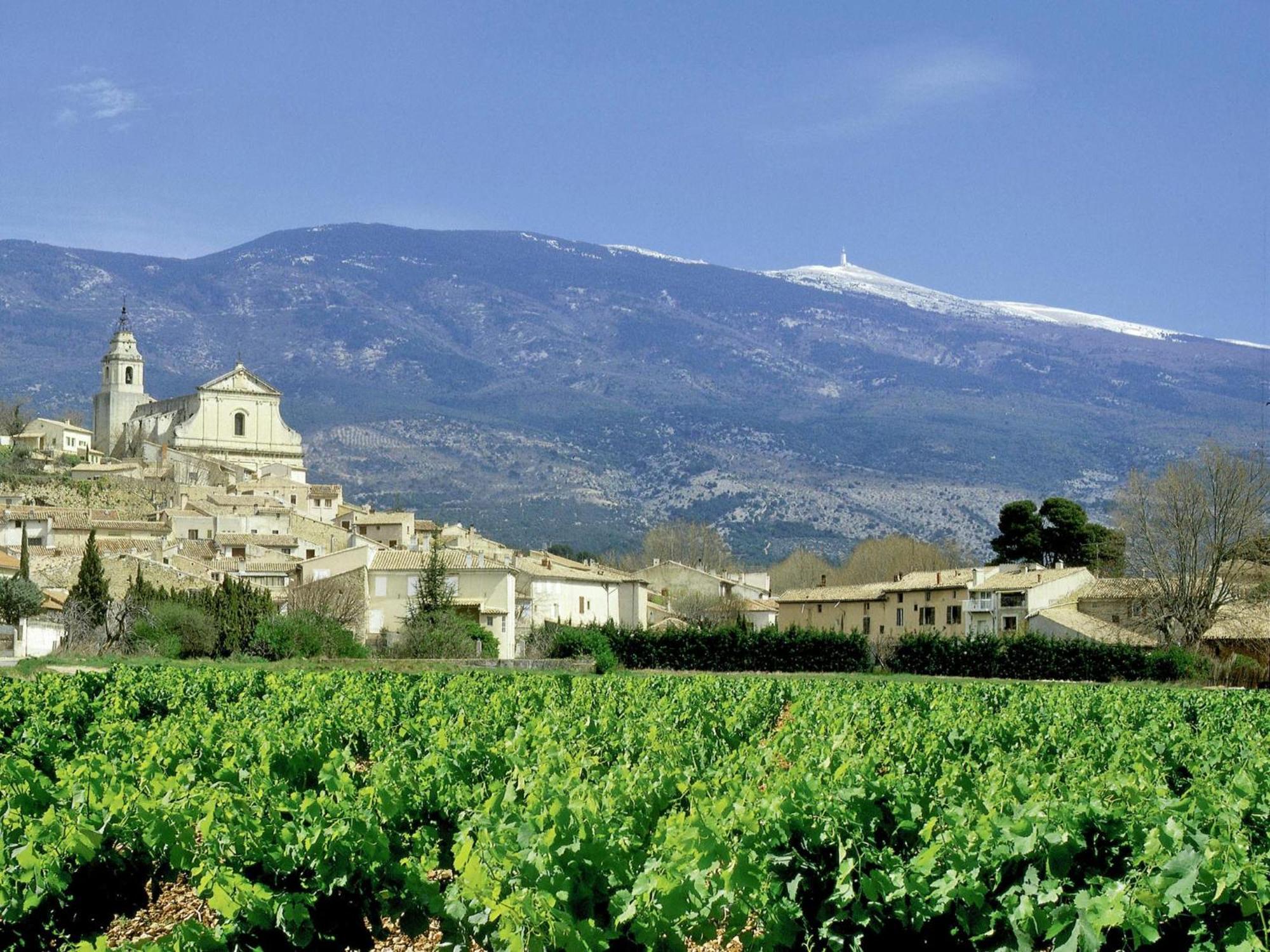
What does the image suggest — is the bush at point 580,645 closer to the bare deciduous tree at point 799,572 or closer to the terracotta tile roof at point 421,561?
the terracotta tile roof at point 421,561

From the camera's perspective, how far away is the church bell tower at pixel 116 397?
138 metres

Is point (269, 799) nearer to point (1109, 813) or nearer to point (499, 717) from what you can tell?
point (1109, 813)

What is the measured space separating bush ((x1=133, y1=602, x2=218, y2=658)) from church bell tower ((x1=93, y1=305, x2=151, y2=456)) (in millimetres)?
91502

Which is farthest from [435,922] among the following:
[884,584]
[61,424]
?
[61,424]

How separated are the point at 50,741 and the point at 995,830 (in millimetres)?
11779

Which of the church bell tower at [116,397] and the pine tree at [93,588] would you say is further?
the church bell tower at [116,397]

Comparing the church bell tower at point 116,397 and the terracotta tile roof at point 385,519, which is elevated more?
the church bell tower at point 116,397

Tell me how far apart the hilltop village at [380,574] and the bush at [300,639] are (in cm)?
564

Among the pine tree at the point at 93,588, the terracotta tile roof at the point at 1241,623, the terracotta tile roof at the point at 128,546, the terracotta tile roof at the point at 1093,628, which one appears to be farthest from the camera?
the terracotta tile roof at the point at 128,546

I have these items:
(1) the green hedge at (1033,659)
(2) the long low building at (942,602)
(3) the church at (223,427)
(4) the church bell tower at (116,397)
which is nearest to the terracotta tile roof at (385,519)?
(3) the church at (223,427)

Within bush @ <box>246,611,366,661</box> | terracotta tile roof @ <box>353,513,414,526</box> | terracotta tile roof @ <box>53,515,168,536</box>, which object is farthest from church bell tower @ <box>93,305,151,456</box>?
bush @ <box>246,611,366,661</box>

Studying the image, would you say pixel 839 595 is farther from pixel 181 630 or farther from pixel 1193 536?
pixel 181 630

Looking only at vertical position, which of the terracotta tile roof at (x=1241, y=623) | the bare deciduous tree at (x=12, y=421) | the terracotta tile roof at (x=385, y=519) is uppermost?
the bare deciduous tree at (x=12, y=421)

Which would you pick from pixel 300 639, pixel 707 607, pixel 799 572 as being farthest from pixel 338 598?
pixel 799 572
